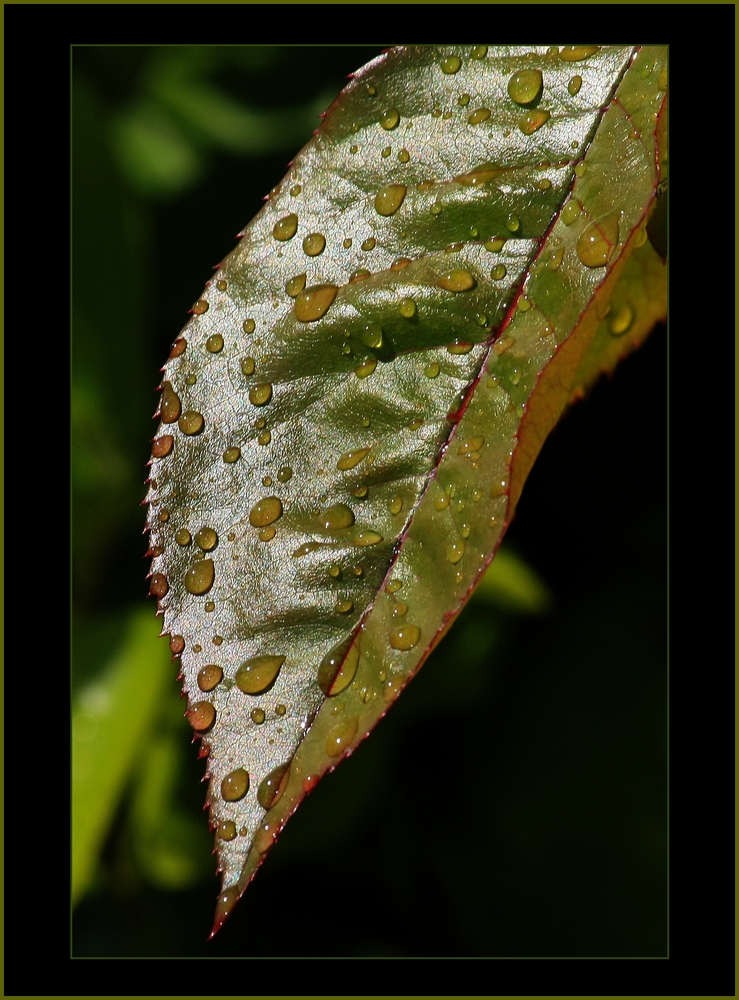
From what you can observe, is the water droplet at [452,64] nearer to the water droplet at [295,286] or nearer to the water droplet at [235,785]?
the water droplet at [295,286]

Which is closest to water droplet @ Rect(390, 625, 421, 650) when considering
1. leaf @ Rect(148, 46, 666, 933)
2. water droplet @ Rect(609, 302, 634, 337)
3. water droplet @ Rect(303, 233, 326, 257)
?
leaf @ Rect(148, 46, 666, 933)

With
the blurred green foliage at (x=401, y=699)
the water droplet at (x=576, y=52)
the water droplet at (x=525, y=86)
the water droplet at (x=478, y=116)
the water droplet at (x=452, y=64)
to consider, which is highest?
the water droplet at (x=576, y=52)

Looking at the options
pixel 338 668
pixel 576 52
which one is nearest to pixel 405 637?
pixel 338 668

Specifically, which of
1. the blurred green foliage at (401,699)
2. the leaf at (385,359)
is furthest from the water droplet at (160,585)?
the blurred green foliage at (401,699)

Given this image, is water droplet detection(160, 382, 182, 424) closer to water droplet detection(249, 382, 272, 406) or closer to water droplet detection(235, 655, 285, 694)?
water droplet detection(249, 382, 272, 406)

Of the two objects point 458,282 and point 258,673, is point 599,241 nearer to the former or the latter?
point 458,282
